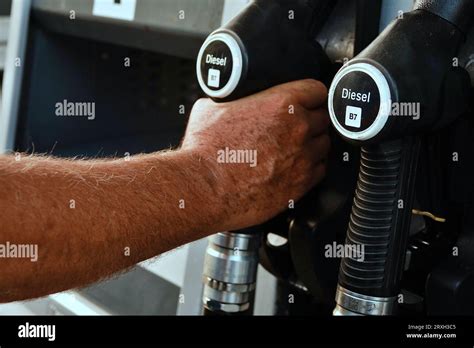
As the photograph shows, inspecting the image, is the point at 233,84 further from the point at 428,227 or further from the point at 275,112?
the point at 428,227

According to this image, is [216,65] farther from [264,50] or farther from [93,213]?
[93,213]

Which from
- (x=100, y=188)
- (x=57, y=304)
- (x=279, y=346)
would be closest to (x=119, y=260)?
(x=100, y=188)

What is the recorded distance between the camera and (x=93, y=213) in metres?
0.70

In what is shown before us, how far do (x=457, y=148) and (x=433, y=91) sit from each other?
3.9 inches

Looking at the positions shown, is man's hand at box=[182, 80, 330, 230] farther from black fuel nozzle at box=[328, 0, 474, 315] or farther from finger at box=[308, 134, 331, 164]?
black fuel nozzle at box=[328, 0, 474, 315]

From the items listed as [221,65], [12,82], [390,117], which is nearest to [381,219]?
[390,117]

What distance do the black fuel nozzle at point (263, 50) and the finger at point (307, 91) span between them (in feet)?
0.03

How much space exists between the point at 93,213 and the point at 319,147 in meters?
0.24

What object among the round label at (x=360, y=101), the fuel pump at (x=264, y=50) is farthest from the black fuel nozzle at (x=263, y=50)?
the round label at (x=360, y=101)

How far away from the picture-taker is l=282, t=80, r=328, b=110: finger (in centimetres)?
74

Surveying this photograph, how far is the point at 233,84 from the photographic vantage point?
718 millimetres

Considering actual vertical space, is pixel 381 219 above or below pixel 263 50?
below

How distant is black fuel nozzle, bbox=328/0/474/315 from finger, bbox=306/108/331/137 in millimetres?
113

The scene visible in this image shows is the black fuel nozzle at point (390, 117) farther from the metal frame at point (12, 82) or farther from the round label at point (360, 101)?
the metal frame at point (12, 82)
